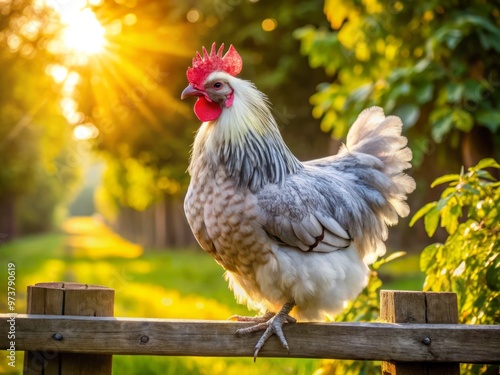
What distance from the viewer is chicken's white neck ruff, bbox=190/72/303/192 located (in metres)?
3.05

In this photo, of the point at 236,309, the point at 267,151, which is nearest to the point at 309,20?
the point at 236,309

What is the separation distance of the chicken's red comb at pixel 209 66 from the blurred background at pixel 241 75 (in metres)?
1.82

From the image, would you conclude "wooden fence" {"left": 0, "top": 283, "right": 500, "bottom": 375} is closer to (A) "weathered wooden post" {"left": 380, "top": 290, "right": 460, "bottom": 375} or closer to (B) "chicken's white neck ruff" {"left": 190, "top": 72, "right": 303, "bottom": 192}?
(A) "weathered wooden post" {"left": 380, "top": 290, "right": 460, "bottom": 375}

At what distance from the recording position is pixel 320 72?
12242mm

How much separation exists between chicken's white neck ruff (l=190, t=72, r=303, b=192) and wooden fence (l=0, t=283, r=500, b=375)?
79cm

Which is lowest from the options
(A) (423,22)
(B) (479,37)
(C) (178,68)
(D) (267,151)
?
(D) (267,151)

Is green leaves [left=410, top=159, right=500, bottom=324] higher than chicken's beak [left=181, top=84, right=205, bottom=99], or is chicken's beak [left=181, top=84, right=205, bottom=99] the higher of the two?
chicken's beak [left=181, top=84, right=205, bottom=99]

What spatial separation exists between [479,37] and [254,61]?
7.02 m

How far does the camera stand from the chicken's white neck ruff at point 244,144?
305cm

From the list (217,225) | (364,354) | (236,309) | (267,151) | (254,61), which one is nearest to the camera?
(364,354)

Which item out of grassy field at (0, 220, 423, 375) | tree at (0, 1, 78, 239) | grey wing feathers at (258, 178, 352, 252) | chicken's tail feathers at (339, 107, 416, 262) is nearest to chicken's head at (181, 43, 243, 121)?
grey wing feathers at (258, 178, 352, 252)

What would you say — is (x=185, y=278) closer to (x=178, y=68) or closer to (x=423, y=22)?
(x=178, y=68)

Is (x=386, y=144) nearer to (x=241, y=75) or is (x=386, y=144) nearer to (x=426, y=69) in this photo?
(x=426, y=69)

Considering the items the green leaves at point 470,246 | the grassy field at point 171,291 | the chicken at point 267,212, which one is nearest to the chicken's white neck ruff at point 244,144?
the chicken at point 267,212
